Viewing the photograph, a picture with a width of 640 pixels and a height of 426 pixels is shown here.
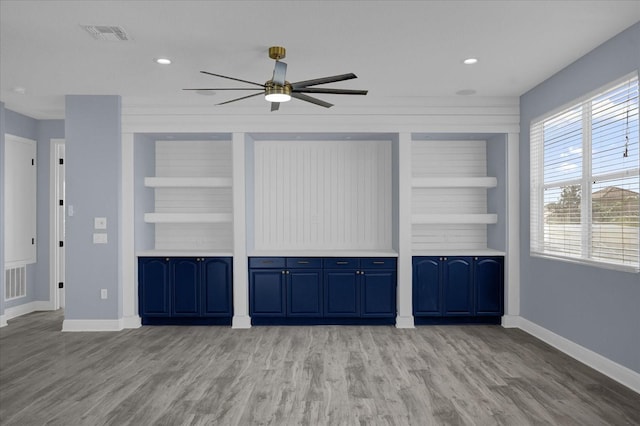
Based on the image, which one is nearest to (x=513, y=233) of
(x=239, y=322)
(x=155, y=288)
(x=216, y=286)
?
(x=239, y=322)

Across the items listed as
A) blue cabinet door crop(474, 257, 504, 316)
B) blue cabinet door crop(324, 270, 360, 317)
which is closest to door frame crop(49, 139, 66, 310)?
blue cabinet door crop(324, 270, 360, 317)

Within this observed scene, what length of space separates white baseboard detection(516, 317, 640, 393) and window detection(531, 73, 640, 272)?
0.82m

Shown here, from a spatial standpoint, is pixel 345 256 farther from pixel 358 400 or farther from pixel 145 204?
pixel 145 204

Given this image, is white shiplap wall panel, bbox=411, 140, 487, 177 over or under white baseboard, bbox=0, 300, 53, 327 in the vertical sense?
over

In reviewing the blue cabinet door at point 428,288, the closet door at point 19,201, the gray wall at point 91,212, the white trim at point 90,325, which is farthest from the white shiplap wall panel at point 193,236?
the blue cabinet door at point 428,288

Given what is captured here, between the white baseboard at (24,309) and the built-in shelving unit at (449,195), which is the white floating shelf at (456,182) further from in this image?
the white baseboard at (24,309)

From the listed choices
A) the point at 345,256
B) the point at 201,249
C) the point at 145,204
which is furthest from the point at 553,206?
the point at 145,204

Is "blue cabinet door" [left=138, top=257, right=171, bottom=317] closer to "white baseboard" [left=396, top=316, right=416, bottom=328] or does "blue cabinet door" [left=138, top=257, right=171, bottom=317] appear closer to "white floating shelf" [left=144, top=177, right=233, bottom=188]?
"white floating shelf" [left=144, top=177, right=233, bottom=188]

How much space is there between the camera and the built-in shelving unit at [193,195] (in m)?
6.16

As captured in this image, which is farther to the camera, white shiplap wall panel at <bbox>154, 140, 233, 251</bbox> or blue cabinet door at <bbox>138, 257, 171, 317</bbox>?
white shiplap wall panel at <bbox>154, 140, 233, 251</bbox>

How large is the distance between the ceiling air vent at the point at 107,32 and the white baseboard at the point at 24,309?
4139mm

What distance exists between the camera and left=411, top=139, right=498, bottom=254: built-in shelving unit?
6.11 m

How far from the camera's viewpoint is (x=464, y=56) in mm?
4062

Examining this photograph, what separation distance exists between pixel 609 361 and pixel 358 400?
87.4 inches
